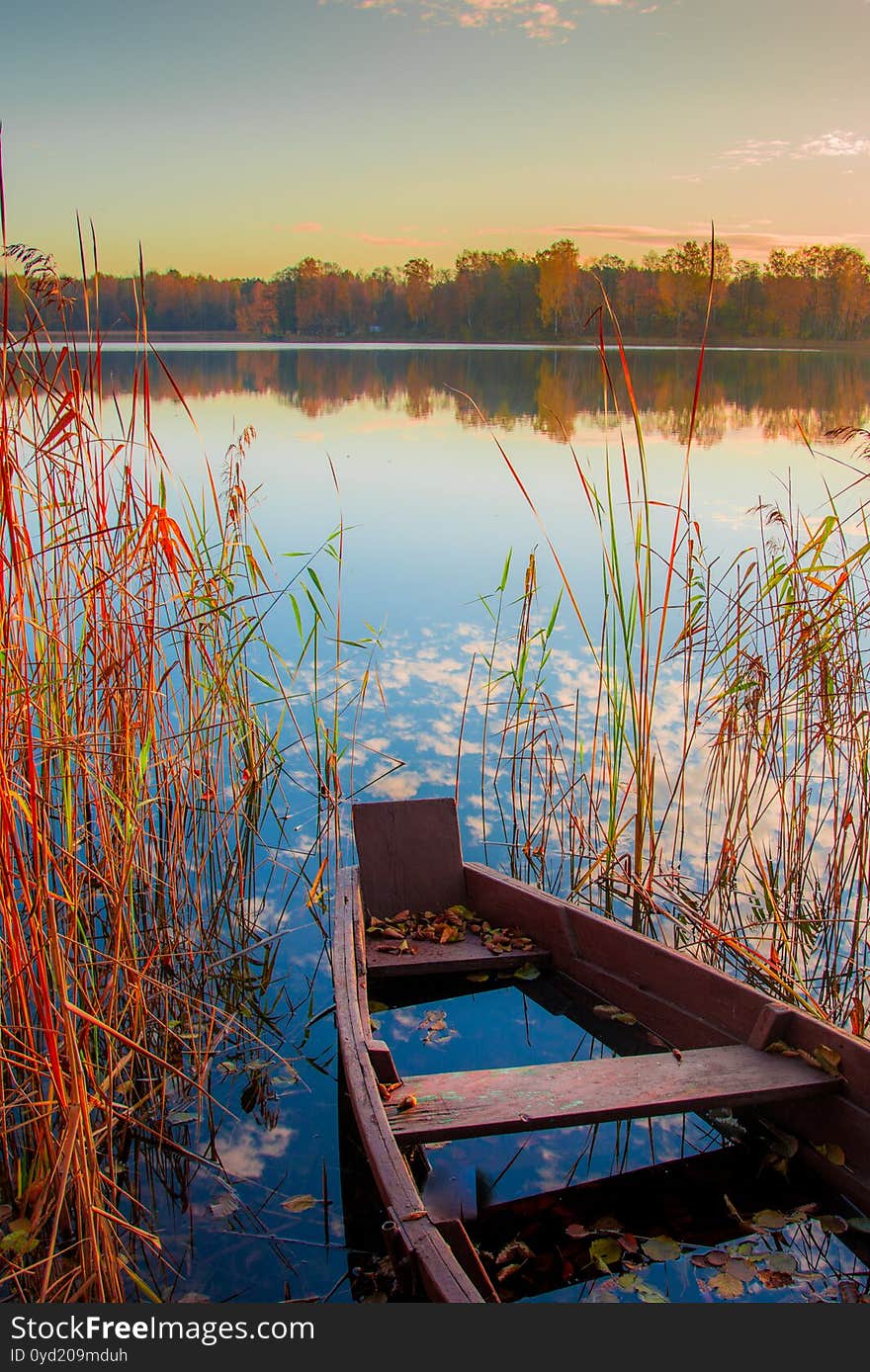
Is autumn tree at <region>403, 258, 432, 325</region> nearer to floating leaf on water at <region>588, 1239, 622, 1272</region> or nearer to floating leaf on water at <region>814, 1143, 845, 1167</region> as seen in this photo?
floating leaf on water at <region>814, 1143, 845, 1167</region>

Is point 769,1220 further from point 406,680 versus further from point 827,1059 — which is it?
point 406,680

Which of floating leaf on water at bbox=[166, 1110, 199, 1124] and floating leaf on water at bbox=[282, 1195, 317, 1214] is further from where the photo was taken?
floating leaf on water at bbox=[166, 1110, 199, 1124]

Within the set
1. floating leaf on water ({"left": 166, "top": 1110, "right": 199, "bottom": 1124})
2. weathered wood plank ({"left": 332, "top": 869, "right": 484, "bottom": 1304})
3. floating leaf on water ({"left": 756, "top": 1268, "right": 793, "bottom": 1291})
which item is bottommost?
floating leaf on water ({"left": 756, "top": 1268, "right": 793, "bottom": 1291})

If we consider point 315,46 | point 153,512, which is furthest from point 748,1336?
point 315,46

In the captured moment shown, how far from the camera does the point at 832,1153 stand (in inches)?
102

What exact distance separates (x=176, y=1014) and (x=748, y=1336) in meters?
1.97

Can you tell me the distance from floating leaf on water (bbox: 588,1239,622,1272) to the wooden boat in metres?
0.29

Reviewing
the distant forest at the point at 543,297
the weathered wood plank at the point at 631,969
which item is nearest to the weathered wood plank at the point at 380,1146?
the weathered wood plank at the point at 631,969

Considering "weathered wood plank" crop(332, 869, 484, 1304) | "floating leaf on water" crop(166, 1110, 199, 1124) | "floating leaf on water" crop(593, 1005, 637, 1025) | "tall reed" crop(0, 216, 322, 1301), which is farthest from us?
"floating leaf on water" crop(593, 1005, 637, 1025)

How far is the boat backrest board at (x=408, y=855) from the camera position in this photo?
389 cm

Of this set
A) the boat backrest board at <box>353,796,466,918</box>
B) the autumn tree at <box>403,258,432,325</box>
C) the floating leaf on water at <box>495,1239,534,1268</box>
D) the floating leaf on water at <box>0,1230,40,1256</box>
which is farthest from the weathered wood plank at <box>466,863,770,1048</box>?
the autumn tree at <box>403,258,432,325</box>

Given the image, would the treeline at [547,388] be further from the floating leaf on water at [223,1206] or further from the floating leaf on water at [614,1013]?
the floating leaf on water at [223,1206]

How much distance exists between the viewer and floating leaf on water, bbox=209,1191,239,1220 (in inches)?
101

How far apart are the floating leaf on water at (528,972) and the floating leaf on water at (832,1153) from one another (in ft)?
3.90
